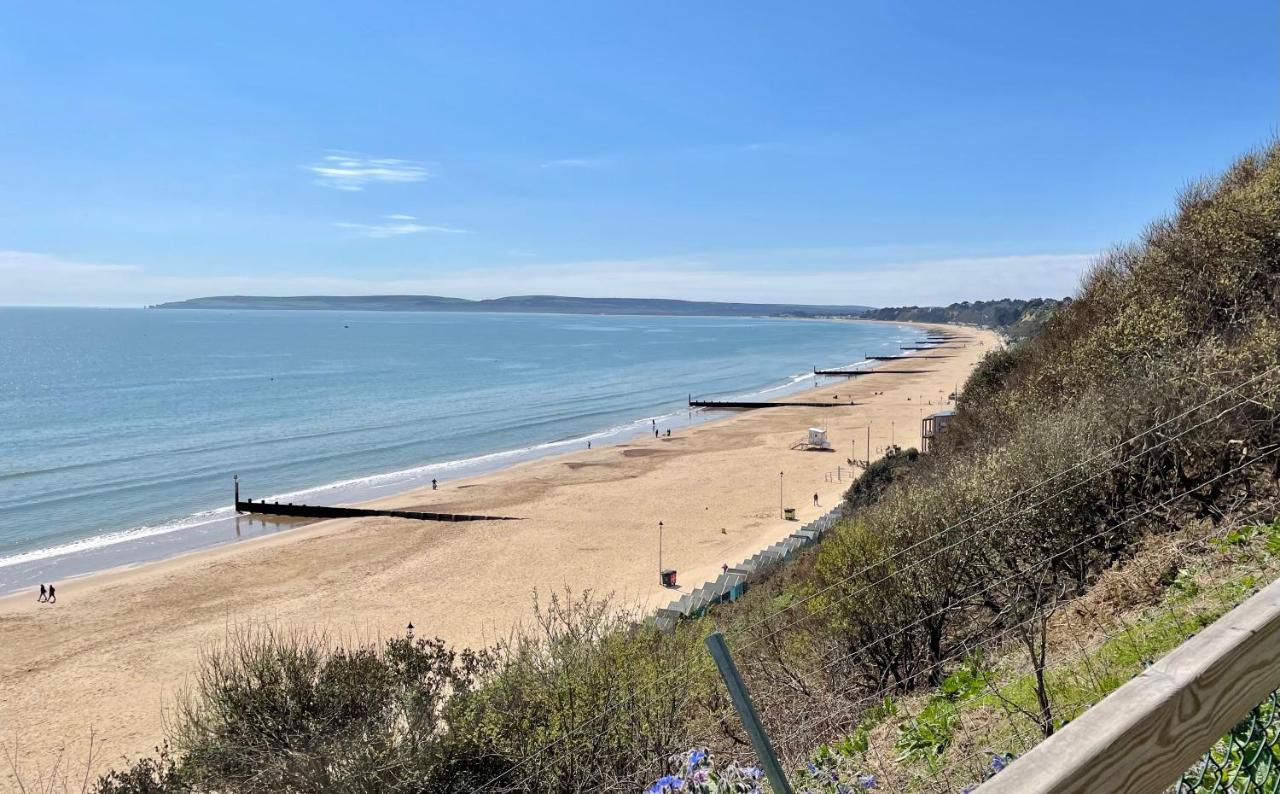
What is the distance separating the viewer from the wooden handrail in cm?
134

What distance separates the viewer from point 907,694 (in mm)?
9227

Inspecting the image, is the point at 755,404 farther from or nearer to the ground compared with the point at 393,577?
farther from the ground

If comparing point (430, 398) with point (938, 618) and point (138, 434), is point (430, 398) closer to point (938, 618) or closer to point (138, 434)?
point (138, 434)

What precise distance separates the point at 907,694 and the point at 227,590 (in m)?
25.1

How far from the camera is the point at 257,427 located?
61469mm

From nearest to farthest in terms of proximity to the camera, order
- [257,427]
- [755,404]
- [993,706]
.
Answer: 1. [993,706]
2. [257,427]
3. [755,404]

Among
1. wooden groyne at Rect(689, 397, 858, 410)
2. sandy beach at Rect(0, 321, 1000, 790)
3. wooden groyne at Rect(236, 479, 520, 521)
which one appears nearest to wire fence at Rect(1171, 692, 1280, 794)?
sandy beach at Rect(0, 321, 1000, 790)

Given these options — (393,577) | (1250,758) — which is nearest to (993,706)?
(1250,758)

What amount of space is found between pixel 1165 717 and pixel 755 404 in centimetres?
7575

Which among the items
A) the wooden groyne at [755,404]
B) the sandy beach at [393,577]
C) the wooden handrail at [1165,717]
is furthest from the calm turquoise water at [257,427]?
the wooden handrail at [1165,717]

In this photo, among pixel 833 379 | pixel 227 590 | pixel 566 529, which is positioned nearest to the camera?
pixel 227 590

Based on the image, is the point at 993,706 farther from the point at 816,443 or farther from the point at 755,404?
the point at 755,404

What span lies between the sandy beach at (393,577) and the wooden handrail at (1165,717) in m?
16.5

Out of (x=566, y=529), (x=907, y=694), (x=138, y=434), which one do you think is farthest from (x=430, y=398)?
(x=907, y=694)
